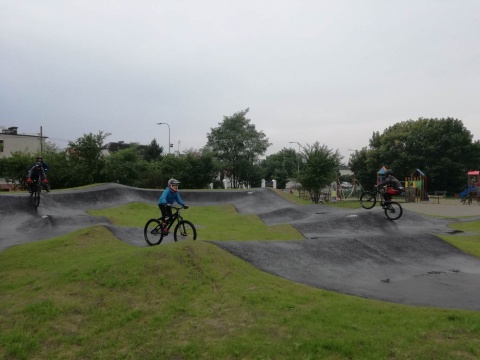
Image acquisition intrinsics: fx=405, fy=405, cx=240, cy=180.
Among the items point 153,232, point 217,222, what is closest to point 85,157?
point 217,222

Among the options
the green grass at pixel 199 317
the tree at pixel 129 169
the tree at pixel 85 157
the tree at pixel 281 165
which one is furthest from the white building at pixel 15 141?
the green grass at pixel 199 317

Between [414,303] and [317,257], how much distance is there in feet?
10.7

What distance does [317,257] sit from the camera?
34.3ft

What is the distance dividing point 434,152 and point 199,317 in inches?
2365

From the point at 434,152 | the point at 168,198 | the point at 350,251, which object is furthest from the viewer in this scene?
the point at 434,152

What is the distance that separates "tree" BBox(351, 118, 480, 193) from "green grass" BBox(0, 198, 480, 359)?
57116mm

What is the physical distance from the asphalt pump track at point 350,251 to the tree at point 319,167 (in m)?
11.9

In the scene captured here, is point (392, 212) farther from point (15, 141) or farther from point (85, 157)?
point (15, 141)

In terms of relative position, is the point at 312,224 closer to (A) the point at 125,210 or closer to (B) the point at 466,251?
(B) the point at 466,251

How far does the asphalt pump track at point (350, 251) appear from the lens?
28.1 feet

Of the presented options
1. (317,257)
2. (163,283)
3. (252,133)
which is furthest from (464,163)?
(163,283)

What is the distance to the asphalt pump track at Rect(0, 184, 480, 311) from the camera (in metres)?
8.55

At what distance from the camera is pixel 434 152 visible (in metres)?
58.8

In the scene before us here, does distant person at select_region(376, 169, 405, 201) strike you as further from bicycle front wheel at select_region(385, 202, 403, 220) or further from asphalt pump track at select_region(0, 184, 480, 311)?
asphalt pump track at select_region(0, 184, 480, 311)
